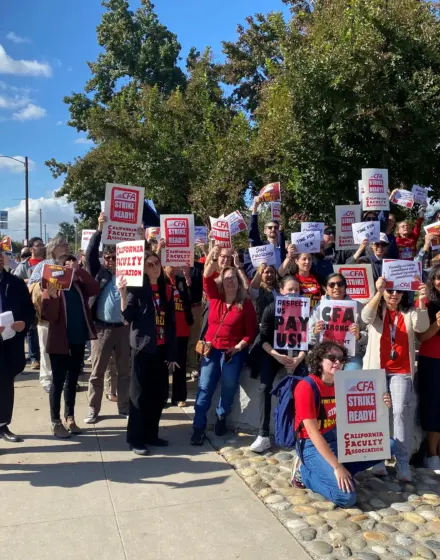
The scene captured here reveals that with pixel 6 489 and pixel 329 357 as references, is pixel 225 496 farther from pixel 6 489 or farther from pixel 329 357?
pixel 6 489

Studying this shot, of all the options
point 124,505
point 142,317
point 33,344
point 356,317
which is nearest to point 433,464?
point 356,317

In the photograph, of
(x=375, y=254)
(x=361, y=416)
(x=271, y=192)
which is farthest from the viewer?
(x=271, y=192)

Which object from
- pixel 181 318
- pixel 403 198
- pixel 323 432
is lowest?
pixel 323 432

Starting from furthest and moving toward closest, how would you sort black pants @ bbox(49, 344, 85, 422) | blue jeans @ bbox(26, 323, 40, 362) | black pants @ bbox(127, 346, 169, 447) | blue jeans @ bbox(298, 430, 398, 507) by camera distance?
blue jeans @ bbox(26, 323, 40, 362) < black pants @ bbox(49, 344, 85, 422) < black pants @ bbox(127, 346, 169, 447) < blue jeans @ bbox(298, 430, 398, 507)

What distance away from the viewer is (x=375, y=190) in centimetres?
771

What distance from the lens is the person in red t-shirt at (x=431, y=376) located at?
4.86 m

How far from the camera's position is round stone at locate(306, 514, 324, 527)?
12.4 feet

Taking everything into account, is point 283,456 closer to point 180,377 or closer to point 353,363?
point 353,363

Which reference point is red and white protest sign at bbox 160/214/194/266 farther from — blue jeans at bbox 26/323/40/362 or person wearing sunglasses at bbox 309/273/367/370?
blue jeans at bbox 26/323/40/362

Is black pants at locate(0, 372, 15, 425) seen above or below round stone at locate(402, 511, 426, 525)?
above

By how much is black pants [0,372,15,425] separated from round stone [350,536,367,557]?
11.3ft

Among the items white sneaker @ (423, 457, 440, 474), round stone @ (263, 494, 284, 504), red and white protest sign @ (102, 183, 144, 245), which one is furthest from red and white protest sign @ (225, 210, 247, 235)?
round stone @ (263, 494, 284, 504)

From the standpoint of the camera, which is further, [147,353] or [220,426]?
[220,426]

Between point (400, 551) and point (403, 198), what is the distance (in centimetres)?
573
